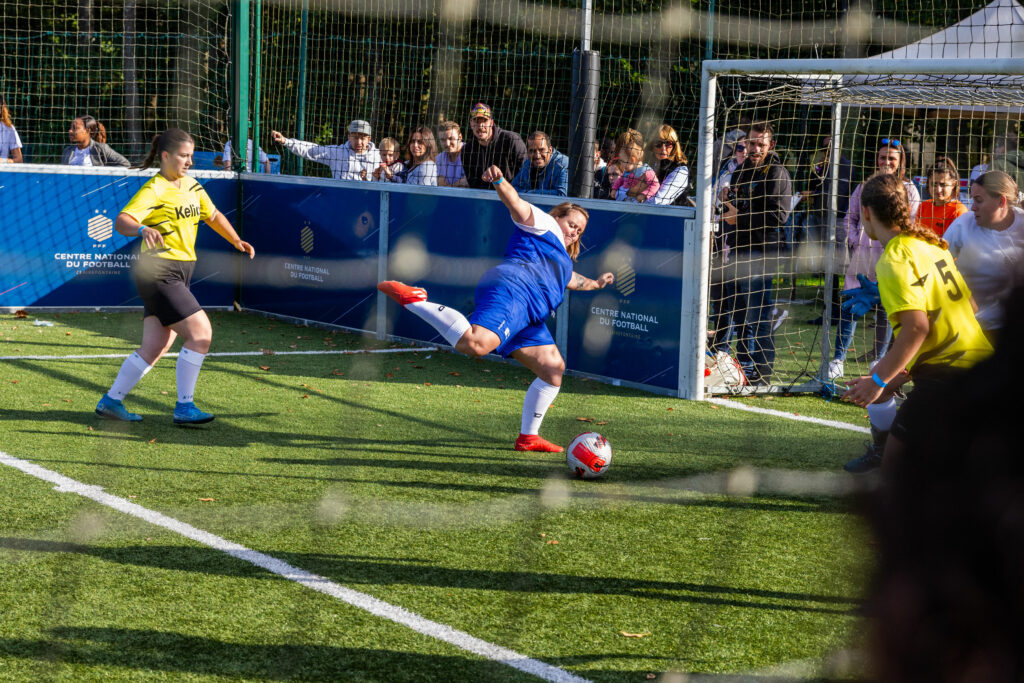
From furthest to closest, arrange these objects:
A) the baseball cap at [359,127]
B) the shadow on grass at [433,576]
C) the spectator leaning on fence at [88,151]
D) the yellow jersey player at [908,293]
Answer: the spectator leaning on fence at [88,151], the baseball cap at [359,127], the yellow jersey player at [908,293], the shadow on grass at [433,576]

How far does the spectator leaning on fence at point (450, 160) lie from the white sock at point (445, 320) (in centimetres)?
474

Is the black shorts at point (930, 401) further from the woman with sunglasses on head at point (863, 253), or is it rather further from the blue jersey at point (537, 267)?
the woman with sunglasses on head at point (863, 253)

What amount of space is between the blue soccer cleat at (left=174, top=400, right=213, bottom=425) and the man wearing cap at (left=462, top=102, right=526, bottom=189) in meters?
4.42

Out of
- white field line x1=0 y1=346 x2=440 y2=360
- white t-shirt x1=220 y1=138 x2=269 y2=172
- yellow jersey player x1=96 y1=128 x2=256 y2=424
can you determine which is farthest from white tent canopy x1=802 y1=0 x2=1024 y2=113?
white t-shirt x1=220 y1=138 x2=269 y2=172

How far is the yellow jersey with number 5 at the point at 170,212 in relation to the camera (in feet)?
23.3

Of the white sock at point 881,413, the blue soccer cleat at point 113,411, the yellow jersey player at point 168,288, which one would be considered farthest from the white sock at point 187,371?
the white sock at point 881,413

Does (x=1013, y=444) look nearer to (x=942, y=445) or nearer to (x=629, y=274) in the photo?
(x=942, y=445)

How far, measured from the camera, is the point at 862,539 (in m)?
0.64

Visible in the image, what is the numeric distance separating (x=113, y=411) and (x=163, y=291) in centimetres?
83

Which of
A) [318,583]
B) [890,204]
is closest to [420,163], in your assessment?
[890,204]

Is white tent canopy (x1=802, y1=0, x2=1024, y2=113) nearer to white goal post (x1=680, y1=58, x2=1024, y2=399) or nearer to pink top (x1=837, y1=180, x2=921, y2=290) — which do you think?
white goal post (x1=680, y1=58, x2=1024, y2=399)

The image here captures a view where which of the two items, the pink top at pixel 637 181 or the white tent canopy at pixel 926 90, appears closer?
the white tent canopy at pixel 926 90

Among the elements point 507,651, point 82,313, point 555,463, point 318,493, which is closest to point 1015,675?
point 507,651

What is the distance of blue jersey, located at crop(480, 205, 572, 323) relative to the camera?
6.77 meters
